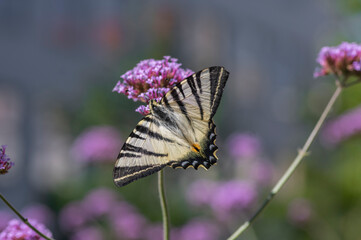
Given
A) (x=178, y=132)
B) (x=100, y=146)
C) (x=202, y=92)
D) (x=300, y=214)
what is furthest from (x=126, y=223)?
(x=202, y=92)

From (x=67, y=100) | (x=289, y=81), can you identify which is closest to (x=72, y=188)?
(x=67, y=100)

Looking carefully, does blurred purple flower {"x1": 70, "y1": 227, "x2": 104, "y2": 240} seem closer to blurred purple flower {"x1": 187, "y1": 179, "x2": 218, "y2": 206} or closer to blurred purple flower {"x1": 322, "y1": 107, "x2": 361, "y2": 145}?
blurred purple flower {"x1": 187, "y1": 179, "x2": 218, "y2": 206}

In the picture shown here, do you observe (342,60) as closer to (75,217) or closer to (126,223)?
(126,223)

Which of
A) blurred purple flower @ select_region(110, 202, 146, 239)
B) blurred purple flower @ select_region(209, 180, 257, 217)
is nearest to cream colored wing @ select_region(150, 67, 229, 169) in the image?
blurred purple flower @ select_region(209, 180, 257, 217)

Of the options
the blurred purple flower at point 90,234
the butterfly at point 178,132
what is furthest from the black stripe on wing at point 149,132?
the blurred purple flower at point 90,234

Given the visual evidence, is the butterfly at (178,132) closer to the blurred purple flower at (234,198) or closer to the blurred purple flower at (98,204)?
the blurred purple flower at (234,198)

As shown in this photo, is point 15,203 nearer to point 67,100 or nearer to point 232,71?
point 67,100
